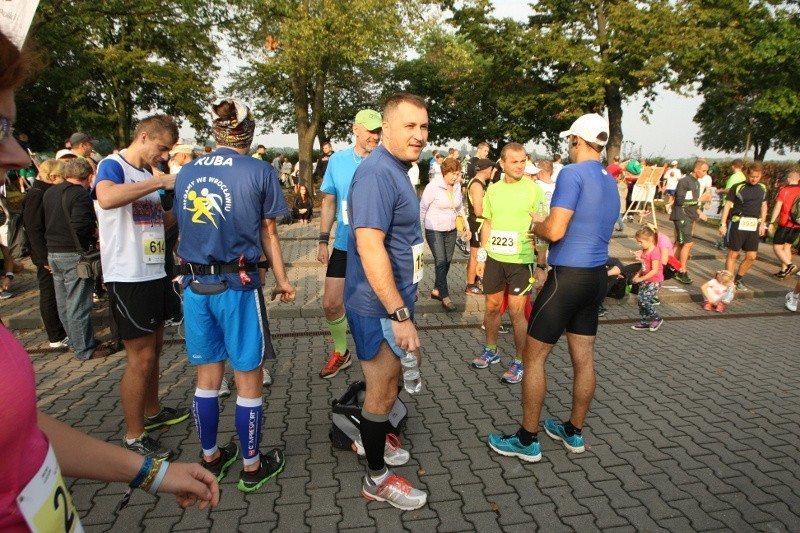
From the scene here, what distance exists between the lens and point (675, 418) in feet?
13.6

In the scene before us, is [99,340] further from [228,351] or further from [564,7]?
[564,7]

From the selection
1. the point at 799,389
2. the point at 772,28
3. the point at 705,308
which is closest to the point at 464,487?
the point at 799,389

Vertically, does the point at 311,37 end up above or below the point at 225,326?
above

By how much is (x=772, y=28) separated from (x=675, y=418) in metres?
31.4

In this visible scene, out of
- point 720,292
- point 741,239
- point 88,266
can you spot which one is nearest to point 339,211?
point 88,266

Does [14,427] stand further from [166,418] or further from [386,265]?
[166,418]

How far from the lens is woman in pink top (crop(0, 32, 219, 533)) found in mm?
1033

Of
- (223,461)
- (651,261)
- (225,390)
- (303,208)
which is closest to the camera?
(223,461)

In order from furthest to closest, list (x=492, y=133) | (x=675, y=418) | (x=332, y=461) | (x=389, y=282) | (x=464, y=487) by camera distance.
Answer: (x=492, y=133), (x=675, y=418), (x=332, y=461), (x=464, y=487), (x=389, y=282)

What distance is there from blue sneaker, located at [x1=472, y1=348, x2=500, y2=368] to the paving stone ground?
0.09 m

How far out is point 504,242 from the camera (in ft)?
16.2

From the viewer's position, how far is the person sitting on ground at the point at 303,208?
14711 millimetres

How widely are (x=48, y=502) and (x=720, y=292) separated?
27.9 ft

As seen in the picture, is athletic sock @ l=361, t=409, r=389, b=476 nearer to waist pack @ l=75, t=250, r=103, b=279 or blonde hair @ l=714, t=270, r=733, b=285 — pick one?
waist pack @ l=75, t=250, r=103, b=279
